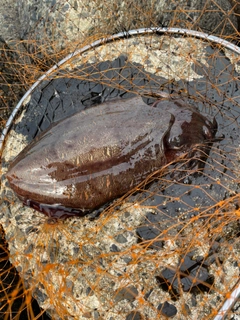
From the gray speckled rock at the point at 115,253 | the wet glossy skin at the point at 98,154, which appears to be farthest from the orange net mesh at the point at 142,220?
the wet glossy skin at the point at 98,154

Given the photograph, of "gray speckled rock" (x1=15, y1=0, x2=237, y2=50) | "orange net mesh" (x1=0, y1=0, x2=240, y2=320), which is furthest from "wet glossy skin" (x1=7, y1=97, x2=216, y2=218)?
"gray speckled rock" (x1=15, y1=0, x2=237, y2=50)

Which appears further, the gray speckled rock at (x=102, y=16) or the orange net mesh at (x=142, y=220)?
the gray speckled rock at (x=102, y=16)

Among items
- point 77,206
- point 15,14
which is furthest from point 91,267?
point 15,14

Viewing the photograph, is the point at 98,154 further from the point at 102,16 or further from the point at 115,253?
the point at 102,16

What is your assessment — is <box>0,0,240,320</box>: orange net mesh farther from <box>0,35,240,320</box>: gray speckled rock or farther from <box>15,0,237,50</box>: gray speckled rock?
<box>15,0,237,50</box>: gray speckled rock

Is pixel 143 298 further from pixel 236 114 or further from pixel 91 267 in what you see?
pixel 236 114

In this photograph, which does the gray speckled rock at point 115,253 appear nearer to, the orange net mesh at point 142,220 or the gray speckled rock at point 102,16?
the orange net mesh at point 142,220
